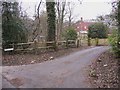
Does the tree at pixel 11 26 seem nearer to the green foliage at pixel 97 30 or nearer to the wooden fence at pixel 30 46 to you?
the wooden fence at pixel 30 46

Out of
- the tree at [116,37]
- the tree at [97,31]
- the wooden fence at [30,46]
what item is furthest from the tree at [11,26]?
the tree at [97,31]

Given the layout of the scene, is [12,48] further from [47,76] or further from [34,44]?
[47,76]

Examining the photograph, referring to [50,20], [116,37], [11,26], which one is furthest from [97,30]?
[116,37]

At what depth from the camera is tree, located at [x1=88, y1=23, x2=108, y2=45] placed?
128ft

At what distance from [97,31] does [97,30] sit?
0.18 metres

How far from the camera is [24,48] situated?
2039 centimetres

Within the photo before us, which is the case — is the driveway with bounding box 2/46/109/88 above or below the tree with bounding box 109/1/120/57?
below

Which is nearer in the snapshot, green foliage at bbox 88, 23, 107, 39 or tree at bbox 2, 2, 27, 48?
tree at bbox 2, 2, 27, 48

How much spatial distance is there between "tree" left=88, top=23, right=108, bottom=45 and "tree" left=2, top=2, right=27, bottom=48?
19.1 meters

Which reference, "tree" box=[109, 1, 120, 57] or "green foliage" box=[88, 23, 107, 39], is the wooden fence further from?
"green foliage" box=[88, 23, 107, 39]

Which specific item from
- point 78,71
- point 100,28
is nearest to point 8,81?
point 78,71

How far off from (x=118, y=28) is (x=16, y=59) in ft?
21.1

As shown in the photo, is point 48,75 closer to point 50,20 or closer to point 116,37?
point 116,37

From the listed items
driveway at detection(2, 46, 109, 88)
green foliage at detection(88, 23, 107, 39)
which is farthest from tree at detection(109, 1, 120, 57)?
green foliage at detection(88, 23, 107, 39)
